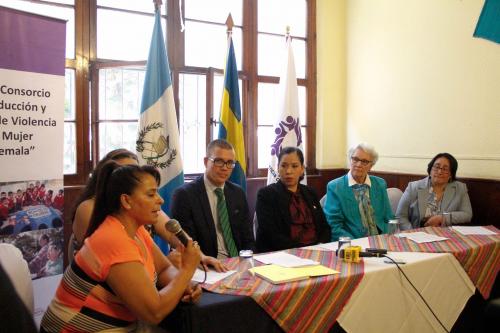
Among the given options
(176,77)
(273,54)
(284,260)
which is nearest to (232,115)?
(176,77)

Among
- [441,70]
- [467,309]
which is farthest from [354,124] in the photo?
[467,309]

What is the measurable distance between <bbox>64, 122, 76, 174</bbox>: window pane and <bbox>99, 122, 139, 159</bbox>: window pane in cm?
22

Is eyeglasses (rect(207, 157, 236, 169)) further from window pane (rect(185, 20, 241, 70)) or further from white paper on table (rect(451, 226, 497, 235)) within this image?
window pane (rect(185, 20, 241, 70))

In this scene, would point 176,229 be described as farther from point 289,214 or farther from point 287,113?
point 287,113

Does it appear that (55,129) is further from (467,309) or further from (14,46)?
(467,309)

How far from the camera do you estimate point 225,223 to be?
2551mm

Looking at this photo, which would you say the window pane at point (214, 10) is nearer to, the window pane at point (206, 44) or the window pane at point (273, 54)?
the window pane at point (206, 44)

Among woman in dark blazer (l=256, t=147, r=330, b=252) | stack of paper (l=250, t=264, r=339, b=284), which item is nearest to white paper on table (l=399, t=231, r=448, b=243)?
woman in dark blazer (l=256, t=147, r=330, b=252)

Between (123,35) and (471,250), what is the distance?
3226mm

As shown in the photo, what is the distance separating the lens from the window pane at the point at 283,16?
449 centimetres

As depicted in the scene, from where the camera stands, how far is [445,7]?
3.72m

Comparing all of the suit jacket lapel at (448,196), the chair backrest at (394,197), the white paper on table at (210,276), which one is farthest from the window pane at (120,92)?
the suit jacket lapel at (448,196)

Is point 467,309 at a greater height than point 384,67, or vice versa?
point 384,67

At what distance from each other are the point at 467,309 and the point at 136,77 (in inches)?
122
